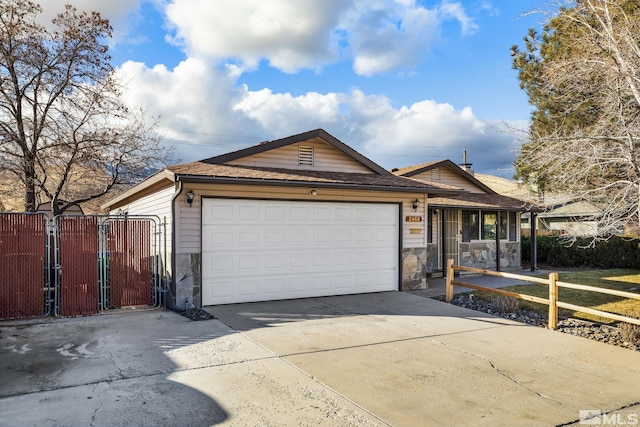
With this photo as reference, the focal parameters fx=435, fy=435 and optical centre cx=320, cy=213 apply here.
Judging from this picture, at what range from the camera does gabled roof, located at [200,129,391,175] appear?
10.3 meters

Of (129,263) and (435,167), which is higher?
(435,167)

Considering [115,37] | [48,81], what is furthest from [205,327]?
[115,37]

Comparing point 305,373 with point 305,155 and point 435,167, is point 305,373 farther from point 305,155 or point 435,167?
point 435,167

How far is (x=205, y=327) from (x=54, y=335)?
2363mm

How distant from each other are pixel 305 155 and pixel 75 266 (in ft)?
19.2

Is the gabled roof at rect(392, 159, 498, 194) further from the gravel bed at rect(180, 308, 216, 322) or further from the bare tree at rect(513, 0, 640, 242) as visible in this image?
the gravel bed at rect(180, 308, 216, 322)

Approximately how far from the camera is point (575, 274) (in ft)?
53.5

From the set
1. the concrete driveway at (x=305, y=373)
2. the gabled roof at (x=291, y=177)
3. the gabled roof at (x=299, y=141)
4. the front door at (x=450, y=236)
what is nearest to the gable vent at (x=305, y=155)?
the gabled roof at (x=299, y=141)

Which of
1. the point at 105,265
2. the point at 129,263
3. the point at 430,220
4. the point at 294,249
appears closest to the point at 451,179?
the point at 430,220

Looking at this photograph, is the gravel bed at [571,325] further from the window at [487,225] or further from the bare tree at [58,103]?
the bare tree at [58,103]

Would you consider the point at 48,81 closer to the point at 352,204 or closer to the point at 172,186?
the point at 172,186

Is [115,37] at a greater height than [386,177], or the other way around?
[115,37]

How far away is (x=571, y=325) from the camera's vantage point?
26.7 feet

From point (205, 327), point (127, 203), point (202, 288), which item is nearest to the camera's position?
point (205, 327)
